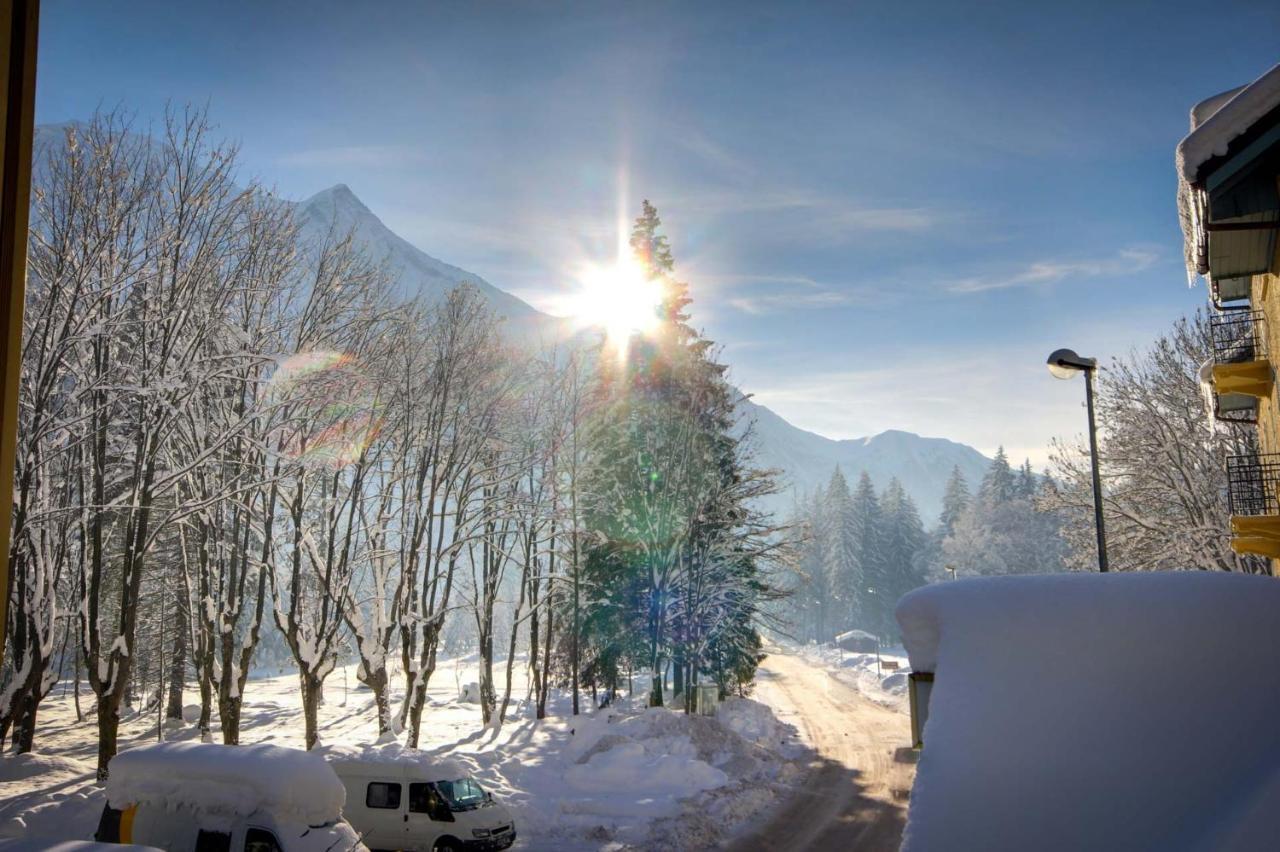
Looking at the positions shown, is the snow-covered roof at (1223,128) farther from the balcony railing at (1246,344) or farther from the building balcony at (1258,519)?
the balcony railing at (1246,344)

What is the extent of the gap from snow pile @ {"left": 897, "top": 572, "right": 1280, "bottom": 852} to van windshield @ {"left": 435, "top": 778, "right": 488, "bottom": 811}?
1184 centimetres

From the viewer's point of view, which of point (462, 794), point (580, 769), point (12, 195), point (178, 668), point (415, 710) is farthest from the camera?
point (178, 668)

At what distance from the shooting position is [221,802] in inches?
437

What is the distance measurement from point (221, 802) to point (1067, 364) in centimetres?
1466

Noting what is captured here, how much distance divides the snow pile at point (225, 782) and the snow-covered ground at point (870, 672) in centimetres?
2553

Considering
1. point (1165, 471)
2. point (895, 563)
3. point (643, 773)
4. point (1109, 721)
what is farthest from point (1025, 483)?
point (1109, 721)

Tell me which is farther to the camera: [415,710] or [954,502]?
[954,502]

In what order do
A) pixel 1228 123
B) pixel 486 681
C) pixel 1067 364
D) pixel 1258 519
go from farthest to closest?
1. pixel 486 681
2. pixel 1258 519
3. pixel 1067 364
4. pixel 1228 123

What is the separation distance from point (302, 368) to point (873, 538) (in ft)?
263

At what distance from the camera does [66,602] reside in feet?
97.8

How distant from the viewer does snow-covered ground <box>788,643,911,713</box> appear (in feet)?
147

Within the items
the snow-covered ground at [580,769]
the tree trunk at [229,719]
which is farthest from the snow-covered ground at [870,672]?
the tree trunk at [229,719]

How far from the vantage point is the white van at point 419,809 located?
46.8 ft

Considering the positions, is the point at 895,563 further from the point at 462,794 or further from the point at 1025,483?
the point at 462,794
